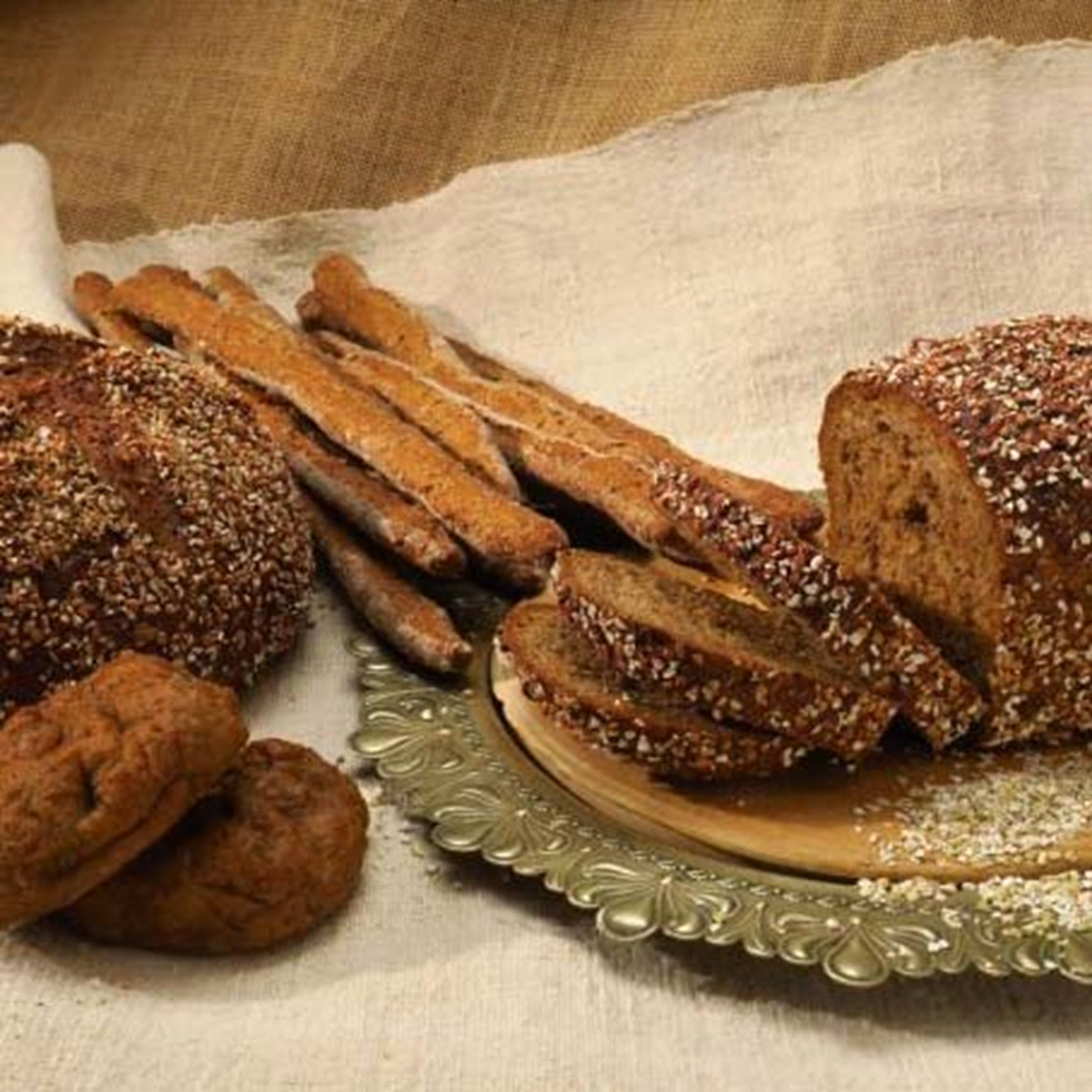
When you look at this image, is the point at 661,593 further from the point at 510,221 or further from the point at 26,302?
the point at 510,221

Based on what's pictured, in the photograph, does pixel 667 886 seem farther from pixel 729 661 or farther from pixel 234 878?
pixel 234 878

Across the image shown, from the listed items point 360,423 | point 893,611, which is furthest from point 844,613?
point 360,423

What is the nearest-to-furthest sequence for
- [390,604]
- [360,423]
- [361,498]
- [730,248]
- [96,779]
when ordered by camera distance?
[96,779] → [390,604] → [361,498] → [360,423] → [730,248]

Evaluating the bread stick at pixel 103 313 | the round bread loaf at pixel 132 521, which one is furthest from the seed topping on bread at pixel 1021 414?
the bread stick at pixel 103 313

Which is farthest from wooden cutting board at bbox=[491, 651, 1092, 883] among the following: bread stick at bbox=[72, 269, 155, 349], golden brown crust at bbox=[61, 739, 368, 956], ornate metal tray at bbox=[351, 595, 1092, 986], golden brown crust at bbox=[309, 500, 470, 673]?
bread stick at bbox=[72, 269, 155, 349]

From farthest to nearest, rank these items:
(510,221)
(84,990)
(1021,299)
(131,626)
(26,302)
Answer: (510,221)
(1021,299)
(26,302)
(131,626)
(84,990)

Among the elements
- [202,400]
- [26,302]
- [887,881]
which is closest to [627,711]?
[887,881]
